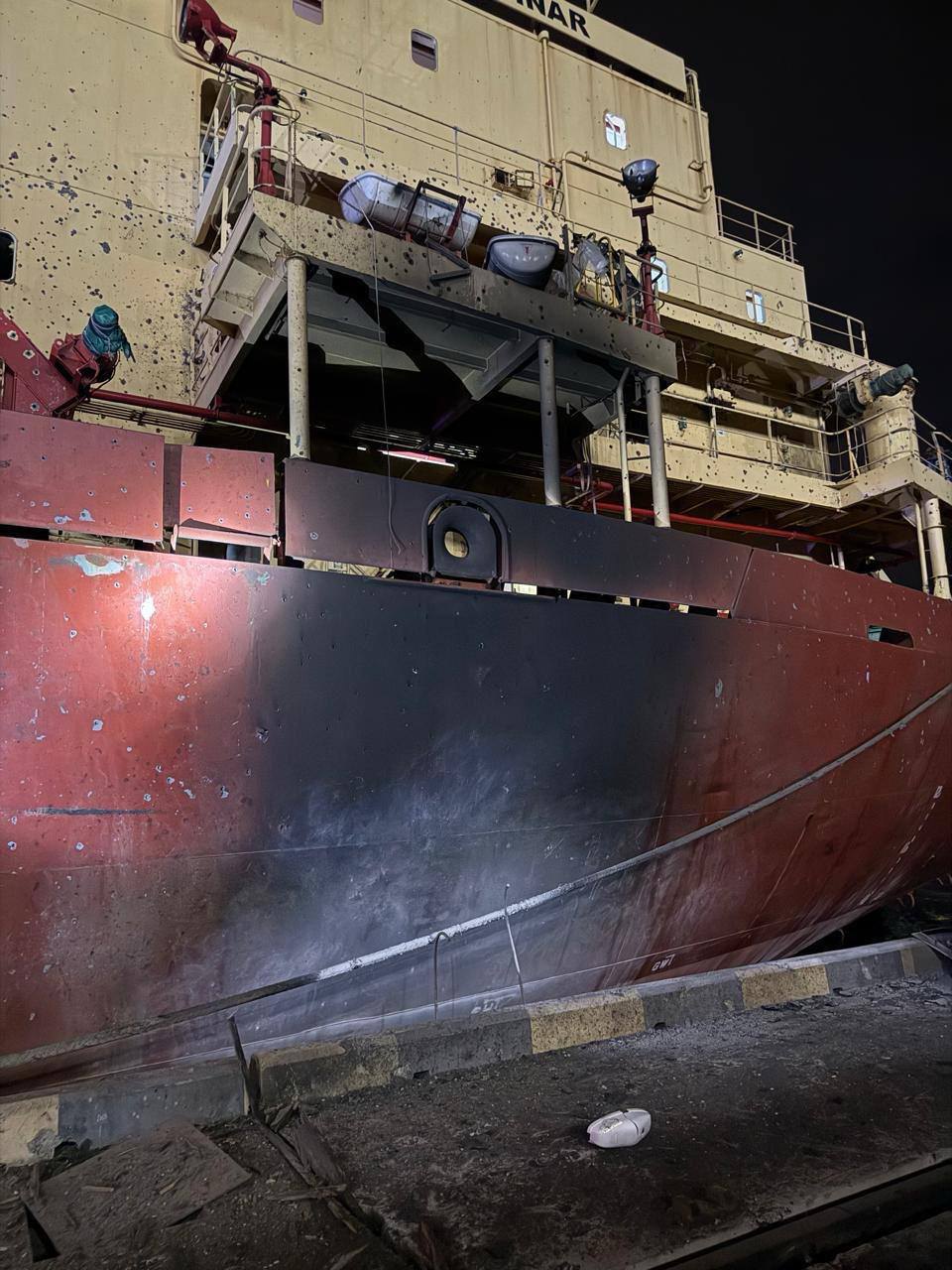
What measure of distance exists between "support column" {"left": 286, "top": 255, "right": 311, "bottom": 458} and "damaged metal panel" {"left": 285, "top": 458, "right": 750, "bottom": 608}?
439 mm

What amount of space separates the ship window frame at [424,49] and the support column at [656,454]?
4969mm

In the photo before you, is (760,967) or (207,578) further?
(760,967)

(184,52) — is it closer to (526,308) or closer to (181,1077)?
(526,308)

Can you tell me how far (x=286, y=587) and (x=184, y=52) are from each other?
6.25 meters

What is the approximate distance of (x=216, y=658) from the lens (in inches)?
136

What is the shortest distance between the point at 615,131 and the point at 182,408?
6.89 m

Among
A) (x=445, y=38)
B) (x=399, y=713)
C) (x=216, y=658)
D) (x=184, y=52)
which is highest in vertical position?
(x=445, y=38)

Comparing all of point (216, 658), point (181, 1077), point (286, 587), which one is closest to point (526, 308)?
point (286, 587)

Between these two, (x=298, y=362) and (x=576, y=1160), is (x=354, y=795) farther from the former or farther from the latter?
(x=298, y=362)

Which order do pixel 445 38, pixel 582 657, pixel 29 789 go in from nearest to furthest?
pixel 29 789, pixel 582 657, pixel 445 38

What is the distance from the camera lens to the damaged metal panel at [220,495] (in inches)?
138

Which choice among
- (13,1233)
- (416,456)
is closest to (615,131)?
(416,456)

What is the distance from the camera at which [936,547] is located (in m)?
8.49

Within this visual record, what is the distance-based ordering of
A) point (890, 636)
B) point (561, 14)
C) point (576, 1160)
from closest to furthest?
point (576, 1160) < point (890, 636) < point (561, 14)
